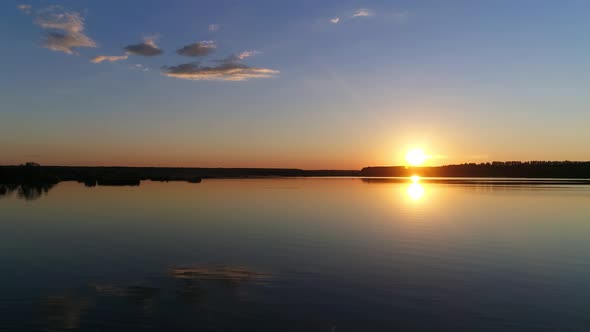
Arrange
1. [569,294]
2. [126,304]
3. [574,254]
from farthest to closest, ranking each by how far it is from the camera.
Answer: [574,254], [569,294], [126,304]

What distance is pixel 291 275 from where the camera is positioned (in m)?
16.8

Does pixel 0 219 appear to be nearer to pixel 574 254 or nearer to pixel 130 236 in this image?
pixel 130 236

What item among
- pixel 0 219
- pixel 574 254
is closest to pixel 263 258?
pixel 574 254

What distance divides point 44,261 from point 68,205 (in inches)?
1039

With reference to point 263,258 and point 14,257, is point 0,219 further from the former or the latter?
point 263,258

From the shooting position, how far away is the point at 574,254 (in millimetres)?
21453

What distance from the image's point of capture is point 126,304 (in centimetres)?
1275

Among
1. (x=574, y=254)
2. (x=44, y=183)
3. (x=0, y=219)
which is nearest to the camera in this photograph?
(x=574, y=254)

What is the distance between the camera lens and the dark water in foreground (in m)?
11.8

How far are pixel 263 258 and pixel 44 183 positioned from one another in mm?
69637

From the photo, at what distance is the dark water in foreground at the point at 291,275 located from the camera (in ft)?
38.8

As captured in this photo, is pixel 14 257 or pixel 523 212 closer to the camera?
pixel 14 257

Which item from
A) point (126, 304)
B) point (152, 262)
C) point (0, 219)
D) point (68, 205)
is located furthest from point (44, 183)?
point (126, 304)

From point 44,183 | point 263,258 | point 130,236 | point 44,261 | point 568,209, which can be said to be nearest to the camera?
point 44,261
